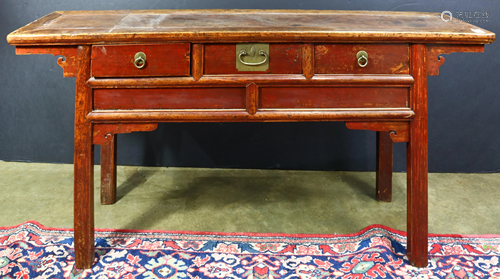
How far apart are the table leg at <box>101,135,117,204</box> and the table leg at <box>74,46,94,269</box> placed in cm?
58

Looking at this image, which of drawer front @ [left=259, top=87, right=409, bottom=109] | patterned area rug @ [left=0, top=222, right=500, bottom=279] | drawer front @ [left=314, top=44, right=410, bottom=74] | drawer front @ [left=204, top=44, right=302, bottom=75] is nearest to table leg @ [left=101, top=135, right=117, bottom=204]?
patterned area rug @ [left=0, top=222, right=500, bottom=279]

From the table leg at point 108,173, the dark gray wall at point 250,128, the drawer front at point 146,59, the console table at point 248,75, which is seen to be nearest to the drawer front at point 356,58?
the console table at point 248,75

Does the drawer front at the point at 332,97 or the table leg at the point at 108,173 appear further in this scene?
the table leg at the point at 108,173

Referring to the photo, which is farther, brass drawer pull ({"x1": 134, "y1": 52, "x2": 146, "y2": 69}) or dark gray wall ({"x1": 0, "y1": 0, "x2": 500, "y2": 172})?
dark gray wall ({"x1": 0, "y1": 0, "x2": 500, "y2": 172})

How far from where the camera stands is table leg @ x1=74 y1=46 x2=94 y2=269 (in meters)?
1.70

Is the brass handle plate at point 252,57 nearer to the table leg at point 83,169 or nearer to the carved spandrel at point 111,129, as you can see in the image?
the carved spandrel at point 111,129

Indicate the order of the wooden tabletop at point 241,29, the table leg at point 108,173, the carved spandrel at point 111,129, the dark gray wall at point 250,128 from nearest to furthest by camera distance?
1. the wooden tabletop at point 241,29
2. the carved spandrel at point 111,129
3. the table leg at point 108,173
4. the dark gray wall at point 250,128

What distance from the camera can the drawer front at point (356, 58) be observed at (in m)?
1.71

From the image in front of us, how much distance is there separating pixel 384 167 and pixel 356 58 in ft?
3.21

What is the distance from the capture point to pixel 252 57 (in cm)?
170

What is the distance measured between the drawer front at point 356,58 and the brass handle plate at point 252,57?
23 cm

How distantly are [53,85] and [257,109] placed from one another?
202 cm

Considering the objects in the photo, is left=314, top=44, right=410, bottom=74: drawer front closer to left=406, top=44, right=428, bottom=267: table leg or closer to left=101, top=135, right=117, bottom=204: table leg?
left=406, top=44, right=428, bottom=267: table leg

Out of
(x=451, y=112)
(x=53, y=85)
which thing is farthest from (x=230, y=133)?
(x=451, y=112)
